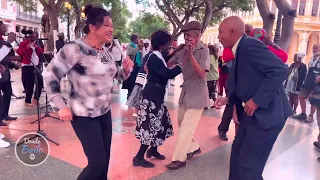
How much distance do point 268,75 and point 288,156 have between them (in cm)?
276

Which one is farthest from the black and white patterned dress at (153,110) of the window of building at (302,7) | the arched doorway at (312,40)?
the window of building at (302,7)

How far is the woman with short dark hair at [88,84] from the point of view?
2.21 m

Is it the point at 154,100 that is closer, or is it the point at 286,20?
the point at 154,100

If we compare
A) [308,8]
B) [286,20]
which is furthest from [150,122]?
[308,8]

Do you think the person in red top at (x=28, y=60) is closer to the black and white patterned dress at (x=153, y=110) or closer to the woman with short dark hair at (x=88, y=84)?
the black and white patterned dress at (x=153, y=110)

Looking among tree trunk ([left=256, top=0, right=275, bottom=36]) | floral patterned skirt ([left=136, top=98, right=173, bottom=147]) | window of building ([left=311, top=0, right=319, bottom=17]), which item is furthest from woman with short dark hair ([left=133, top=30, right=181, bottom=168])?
window of building ([left=311, top=0, right=319, bottom=17])

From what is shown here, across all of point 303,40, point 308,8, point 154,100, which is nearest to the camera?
point 154,100

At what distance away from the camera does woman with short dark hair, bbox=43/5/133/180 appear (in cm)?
221

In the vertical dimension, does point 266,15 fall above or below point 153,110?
above

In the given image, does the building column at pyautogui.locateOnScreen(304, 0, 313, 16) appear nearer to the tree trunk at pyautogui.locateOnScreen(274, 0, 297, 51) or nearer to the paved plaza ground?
the paved plaza ground

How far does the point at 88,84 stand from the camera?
227 centimetres

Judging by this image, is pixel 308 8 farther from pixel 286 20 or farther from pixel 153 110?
pixel 153 110

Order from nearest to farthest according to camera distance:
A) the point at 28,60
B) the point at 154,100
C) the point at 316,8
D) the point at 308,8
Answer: the point at 154,100 → the point at 28,60 → the point at 308,8 → the point at 316,8


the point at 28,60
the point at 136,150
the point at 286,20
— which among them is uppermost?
the point at 286,20
